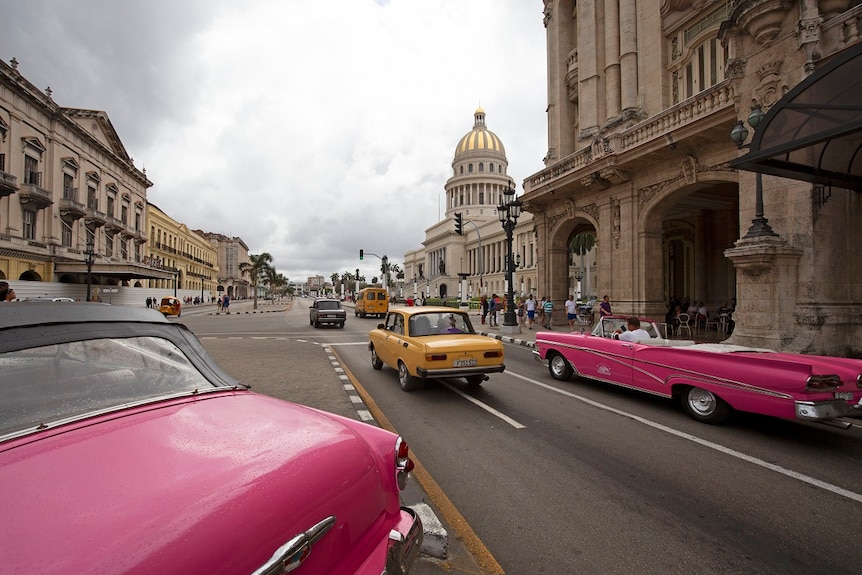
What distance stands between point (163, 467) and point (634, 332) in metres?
7.19

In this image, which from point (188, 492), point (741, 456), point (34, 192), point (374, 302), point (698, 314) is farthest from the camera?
point (374, 302)

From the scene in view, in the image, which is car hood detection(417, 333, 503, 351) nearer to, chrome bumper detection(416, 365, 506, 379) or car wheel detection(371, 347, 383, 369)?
chrome bumper detection(416, 365, 506, 379)

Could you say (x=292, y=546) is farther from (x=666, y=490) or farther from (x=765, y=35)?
(x=765, y=35)

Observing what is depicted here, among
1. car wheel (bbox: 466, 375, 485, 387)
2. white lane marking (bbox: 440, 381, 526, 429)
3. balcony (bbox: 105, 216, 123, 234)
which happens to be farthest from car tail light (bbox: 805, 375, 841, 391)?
balcony (bbox: 105, 216, 123, 234)

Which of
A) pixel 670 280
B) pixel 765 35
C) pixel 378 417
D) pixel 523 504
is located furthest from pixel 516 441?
pixel 670 280

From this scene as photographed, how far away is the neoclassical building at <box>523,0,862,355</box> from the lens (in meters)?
9.70

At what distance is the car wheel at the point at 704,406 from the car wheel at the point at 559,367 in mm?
2528

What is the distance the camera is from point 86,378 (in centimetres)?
224

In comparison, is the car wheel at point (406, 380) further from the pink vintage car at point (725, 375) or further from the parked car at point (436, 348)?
the pink vintage car at point (725, 375)

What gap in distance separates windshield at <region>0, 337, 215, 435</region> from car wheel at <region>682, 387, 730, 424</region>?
241 inches

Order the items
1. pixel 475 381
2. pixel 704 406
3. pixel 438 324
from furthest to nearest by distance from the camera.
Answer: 1. pixel 475 381
2. pixel 438 324
3. pixel 704 406

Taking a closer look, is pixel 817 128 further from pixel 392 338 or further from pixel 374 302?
pixel 374 302

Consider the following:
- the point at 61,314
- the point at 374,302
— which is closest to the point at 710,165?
the point at 61,314

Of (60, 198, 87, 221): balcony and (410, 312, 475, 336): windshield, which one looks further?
(60, 198, 87, 221): balcony
